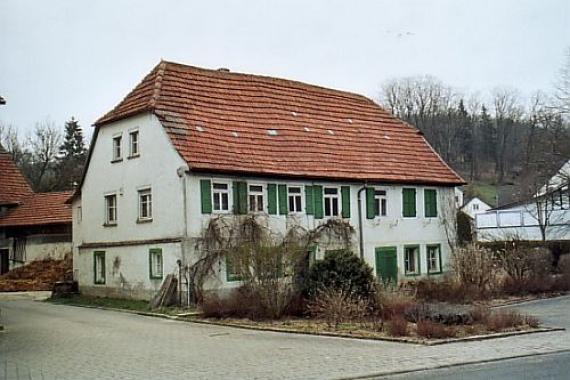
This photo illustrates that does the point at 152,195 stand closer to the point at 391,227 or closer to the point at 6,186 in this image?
the point at 391,227

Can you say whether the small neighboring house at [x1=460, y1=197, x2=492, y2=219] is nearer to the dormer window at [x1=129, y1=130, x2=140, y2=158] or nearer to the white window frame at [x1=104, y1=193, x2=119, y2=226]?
the white window frame at [x1=104, y1=193, x2=119, y2=226]

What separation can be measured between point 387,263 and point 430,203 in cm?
446

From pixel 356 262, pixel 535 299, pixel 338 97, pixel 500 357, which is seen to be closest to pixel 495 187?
pixel 338 97

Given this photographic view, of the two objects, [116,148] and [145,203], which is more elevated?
[116,148]

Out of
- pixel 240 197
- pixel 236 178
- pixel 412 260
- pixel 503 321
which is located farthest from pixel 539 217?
pixel 503 321

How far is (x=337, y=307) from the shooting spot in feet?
72.2

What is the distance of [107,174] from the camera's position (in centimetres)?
3400

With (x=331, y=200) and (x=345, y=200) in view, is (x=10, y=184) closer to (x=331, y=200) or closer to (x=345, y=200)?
(x=331, y=200)

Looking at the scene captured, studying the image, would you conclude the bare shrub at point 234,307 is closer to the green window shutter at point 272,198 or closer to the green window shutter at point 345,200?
the green window shutter at point 272,198

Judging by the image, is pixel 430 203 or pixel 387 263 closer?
pixel 387 263

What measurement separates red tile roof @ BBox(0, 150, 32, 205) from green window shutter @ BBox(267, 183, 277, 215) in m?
23.0

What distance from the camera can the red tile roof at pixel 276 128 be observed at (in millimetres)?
31109

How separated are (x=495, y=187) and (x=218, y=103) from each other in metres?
71.8

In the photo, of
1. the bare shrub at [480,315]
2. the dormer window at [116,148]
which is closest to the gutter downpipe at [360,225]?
the dormer window at [116,148]
